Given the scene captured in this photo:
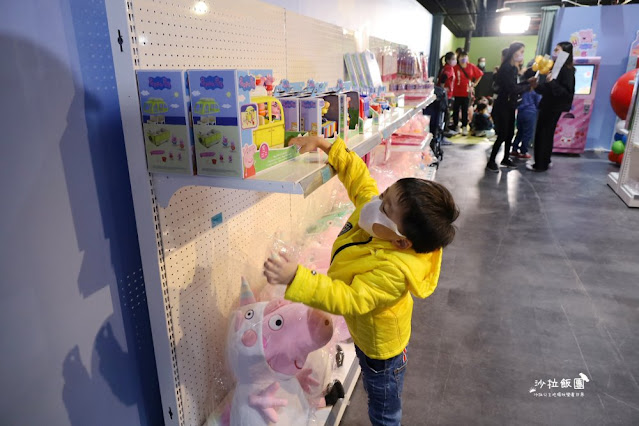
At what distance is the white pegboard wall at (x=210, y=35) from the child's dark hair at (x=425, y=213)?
0.83 meters

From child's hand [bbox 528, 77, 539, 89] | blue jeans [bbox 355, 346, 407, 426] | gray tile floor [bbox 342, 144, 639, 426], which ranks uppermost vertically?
child's hand [bbox 528, 77, 539, 89]

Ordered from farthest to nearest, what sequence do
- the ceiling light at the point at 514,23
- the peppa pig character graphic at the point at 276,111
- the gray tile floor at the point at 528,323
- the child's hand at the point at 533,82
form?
1. the ceiling light at the point at 514,23
2. the child's hand at the point at 533,82
3. the gray tile floor at the point at 528,323
4. the peppa pig character graphic at the point at 276,111

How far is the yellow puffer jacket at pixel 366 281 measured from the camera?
1.30 metres

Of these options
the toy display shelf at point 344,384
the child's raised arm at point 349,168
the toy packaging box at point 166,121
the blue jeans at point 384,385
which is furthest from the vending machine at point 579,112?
the toy packaging box at point 166,121

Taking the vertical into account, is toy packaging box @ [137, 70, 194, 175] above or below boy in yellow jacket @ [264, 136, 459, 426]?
above

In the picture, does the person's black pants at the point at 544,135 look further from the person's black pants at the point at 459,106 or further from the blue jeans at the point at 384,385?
the blue jeans at the point at 384,385

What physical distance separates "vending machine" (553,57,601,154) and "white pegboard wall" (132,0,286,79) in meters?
7.84

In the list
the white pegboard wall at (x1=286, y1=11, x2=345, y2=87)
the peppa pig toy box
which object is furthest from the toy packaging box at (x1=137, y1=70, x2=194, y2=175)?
the white pegboard wall at (x1=286, y1=11, x2=345, y2=87)

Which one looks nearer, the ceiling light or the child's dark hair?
the child's dark hair

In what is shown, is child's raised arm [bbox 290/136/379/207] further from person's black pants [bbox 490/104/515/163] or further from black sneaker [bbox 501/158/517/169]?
black sneaker [bbox 501/158/517/169]

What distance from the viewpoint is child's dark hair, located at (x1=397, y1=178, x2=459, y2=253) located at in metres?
1.33

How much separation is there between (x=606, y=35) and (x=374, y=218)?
29.5ft

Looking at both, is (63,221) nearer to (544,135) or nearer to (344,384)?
(344,384)

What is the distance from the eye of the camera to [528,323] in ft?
9.86
